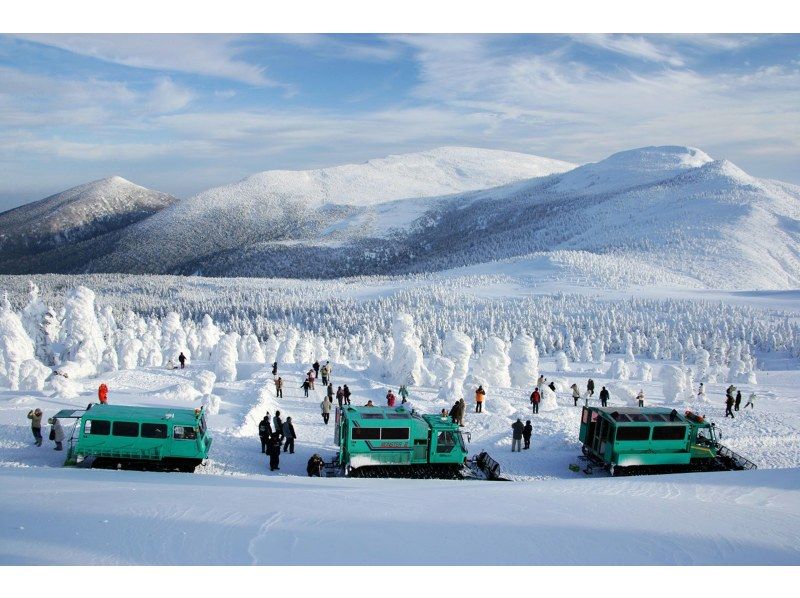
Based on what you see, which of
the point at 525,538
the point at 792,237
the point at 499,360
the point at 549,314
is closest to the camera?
the point at 525,538

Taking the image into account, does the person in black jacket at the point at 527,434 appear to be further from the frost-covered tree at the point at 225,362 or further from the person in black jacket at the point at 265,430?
the frost-covered tree at the point at 225,362

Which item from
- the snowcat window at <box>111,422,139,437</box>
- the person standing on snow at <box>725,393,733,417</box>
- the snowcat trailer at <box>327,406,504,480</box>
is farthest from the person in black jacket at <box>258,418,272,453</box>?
the person standing on snow at <box>725,393,733,417</box>

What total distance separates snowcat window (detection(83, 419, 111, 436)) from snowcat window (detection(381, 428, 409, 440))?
6.75m

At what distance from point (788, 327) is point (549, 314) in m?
29.1

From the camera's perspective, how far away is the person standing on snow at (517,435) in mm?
18875

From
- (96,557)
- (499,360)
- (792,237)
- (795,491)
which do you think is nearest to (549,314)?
(499,360)

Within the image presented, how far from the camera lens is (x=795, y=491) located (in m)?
12.2

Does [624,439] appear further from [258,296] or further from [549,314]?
[258,296]

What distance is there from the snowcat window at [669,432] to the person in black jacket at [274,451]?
10238 millimetres

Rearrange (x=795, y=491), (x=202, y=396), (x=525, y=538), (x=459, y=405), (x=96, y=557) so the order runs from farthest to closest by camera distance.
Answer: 1. (x=202, y=396)
2. (x=459, y=405)
3. (x=795, y=491)
4. (x=525, y=538)
5. (x=96, y=557)

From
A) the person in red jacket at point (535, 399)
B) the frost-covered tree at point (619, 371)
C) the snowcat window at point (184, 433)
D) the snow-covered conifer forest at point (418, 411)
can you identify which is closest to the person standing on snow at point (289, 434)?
the snow-covered conifer forest at point (418, 411)

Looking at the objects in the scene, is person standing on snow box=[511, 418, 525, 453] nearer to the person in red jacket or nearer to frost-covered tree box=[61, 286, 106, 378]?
the person in red jacket

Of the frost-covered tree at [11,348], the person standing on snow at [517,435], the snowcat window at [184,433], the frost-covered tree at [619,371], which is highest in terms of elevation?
the frost-covered tree at [11,348]

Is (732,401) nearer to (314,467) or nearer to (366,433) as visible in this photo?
(366,433)
